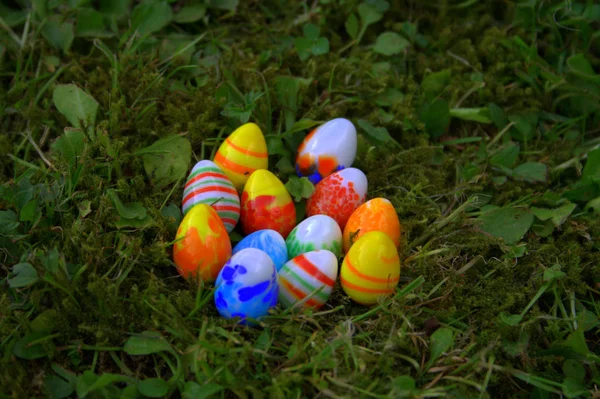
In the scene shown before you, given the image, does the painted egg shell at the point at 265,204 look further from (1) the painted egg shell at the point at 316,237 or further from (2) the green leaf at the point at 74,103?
(2) the green leaf at the point at 74,103

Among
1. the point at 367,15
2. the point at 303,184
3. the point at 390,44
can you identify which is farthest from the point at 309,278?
the point at 367,15

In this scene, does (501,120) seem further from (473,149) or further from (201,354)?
(201,354)

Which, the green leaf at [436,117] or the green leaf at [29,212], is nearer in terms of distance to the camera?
the green leaf at [29,212]

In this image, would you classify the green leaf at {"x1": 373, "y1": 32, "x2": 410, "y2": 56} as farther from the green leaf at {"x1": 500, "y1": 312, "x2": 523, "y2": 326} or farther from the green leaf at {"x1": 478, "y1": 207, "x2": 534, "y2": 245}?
the green leaf at {"x1": 500, "y1": 312, "x2": 523, "y2": 326}

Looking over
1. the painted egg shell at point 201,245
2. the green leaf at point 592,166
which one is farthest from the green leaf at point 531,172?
the painted egg shell at point 201,245

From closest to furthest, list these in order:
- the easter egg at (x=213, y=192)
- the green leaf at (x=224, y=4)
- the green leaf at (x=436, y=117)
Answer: the easter egg at (x=213, y=192) < the green leaf at (x=436, y=117) < the green leaf at (x=224, y=4)

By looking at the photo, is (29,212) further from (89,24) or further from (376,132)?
(376,132)
